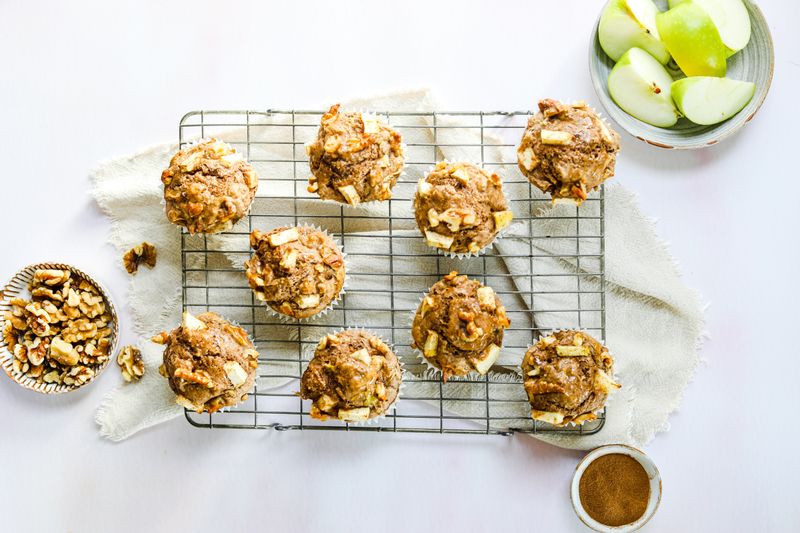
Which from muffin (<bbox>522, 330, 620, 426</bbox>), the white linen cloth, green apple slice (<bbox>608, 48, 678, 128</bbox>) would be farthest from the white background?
muffin (<bbox>522, 330, 620, 426</bbox>)

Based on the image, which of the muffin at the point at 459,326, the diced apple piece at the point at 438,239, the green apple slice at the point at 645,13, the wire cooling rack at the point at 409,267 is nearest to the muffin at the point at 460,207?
the diced apple piece at the point at 438,239

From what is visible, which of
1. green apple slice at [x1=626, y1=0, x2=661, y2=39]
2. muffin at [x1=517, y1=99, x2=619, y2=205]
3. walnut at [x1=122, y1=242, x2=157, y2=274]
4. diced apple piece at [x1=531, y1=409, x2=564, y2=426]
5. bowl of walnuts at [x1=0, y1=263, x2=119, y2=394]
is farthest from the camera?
walnut at [x1=122, y1=242, x2=157, y2=274]

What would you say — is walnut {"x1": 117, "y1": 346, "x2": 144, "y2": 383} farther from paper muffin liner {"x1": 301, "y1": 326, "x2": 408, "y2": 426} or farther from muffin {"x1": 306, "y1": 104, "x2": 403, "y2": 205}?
muffin {"x1": 306, "y1": 104, "x2": 403, "y2": 205}

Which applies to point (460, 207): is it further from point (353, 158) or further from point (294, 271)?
point (294, 271)

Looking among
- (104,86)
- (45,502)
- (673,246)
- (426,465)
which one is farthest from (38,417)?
(673,246)

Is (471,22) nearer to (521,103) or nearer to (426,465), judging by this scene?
(521,103)

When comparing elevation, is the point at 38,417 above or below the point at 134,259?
below

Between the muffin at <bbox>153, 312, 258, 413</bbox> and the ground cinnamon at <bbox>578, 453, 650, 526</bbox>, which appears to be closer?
the muffin at <bbox>153, 312, 258, 413</bbox>

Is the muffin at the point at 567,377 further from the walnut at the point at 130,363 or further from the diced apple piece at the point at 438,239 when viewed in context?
the walnut at the point at 130,363
